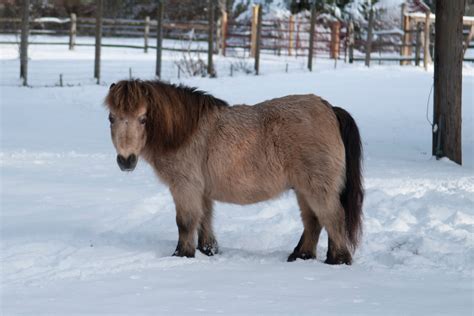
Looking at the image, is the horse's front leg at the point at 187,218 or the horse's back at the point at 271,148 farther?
the horse's front leg at the point at 187,218

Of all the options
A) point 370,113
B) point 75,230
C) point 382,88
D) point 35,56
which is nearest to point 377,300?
point 75,230

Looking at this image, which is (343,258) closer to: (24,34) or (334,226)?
(334,226)

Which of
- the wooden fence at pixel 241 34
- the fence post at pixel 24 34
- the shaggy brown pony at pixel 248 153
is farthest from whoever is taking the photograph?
the wooden fence at pixel 241 34

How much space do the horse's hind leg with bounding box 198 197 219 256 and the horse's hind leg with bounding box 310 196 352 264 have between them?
938 millimetres

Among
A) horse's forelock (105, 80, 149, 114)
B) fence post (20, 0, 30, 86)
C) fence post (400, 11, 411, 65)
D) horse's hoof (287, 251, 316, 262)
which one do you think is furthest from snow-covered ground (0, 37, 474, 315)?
fence post (400, 11, 411, 65)

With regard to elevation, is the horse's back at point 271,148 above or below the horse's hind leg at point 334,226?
above

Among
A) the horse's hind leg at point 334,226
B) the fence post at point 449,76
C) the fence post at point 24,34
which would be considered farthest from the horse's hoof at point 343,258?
the fence post at point 24,34

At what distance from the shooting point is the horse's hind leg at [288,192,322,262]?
6527 mm

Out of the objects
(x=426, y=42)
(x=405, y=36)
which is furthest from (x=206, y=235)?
(x=405, y=36)

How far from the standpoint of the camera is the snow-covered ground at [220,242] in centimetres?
490

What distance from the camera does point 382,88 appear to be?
20.8 meters

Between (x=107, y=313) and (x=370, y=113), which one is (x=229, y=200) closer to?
(x=107, y=313)

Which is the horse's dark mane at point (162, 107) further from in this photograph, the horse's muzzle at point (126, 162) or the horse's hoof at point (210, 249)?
the horse's hoof at point (210, 249)

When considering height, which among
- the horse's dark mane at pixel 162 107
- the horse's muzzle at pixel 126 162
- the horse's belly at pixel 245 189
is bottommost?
the horse's belly at pixel 245 189
